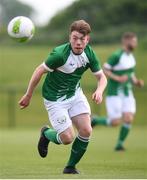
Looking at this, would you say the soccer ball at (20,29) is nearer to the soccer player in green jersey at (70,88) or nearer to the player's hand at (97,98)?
the soccer player in green jersey at (70,88)

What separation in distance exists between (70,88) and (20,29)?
4.15 feet

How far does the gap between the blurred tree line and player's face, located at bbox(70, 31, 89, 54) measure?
116 ft

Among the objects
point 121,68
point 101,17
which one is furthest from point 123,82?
point 101,17

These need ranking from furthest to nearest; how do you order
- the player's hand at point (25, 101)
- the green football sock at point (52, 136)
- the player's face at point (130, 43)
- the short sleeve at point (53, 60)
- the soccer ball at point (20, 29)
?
1. the player's face at point (130, 43)
2. the soccer ball at point (20, 29)
3. the green football sock at point (52, 136)
4. the player's hand at point (25, 101)
5. the short sleeve at point (53, 60)

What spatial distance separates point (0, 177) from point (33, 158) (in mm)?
3736

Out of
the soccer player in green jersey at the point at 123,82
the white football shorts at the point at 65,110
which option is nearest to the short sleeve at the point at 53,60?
the white football shorts at the point at 65,110

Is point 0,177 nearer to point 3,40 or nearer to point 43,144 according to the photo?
point 43,144

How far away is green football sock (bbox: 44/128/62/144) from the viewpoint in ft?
38.1

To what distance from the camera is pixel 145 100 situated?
115 ft

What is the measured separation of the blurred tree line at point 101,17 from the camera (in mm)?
48250

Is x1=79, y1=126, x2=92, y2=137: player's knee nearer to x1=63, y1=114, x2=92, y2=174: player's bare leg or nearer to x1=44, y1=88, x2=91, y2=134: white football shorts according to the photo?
x1=63, y1=114, x2=92, y2=174: player's bare leg

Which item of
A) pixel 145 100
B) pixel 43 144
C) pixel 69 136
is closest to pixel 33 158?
pixel 43 144

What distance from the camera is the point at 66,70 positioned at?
11.3 m

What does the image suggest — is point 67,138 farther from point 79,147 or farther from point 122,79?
point 122,79
